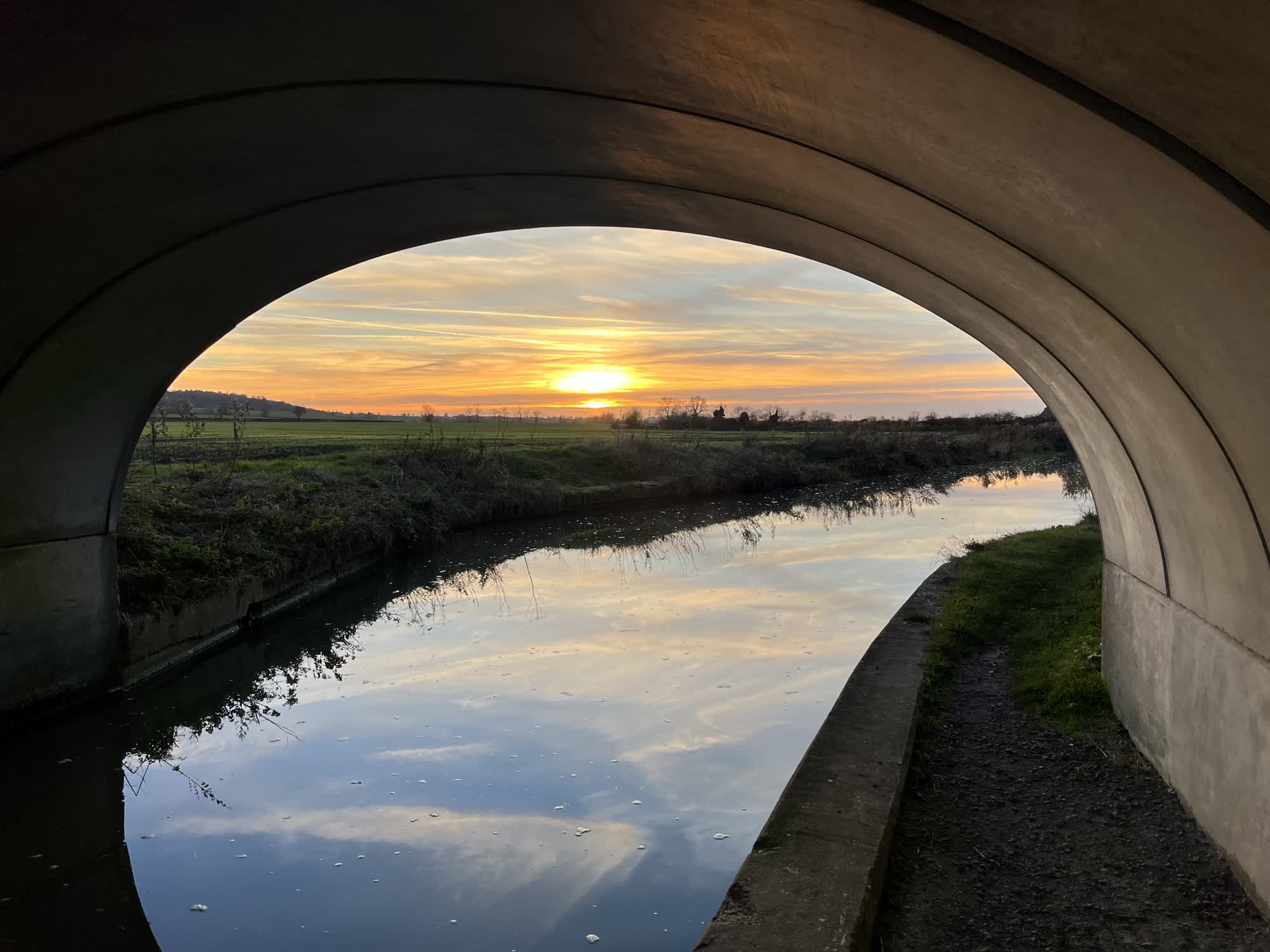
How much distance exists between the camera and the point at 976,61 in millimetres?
2682

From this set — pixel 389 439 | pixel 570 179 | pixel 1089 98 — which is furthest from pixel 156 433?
pixel 389 439

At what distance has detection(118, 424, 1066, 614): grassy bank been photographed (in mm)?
11586

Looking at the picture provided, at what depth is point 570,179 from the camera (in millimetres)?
6344

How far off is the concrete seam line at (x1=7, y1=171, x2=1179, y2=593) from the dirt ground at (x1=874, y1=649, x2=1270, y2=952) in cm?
130

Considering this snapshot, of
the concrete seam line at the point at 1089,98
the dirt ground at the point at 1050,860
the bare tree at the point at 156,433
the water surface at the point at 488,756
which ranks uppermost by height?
the concrete seam line at the point at 1089,98

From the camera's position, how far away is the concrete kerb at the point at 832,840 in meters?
3.75

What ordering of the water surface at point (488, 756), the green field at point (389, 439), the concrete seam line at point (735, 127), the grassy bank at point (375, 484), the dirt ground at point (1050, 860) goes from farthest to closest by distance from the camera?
the green field at point (389, 439), the grassy bank at point (375, 484), the water surface at point (488, 756), the dirt ground at point (1050, 860), the concrete seam line at point (735, 127)

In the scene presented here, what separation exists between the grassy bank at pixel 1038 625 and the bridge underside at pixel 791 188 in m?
0.40

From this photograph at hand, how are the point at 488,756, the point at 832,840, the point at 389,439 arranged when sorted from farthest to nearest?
the point at 389,439 → the point at 488,756 → the point at 832,840

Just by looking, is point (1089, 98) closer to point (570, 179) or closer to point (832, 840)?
point (832, 840)

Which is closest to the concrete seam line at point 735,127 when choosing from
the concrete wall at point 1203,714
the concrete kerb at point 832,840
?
the concrete wall at point 1203,714

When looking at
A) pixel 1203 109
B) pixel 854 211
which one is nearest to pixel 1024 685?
pixel 854 211

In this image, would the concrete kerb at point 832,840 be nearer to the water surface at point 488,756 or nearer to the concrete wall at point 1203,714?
the water surface at point 488,756

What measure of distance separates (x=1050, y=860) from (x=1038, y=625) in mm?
5516
